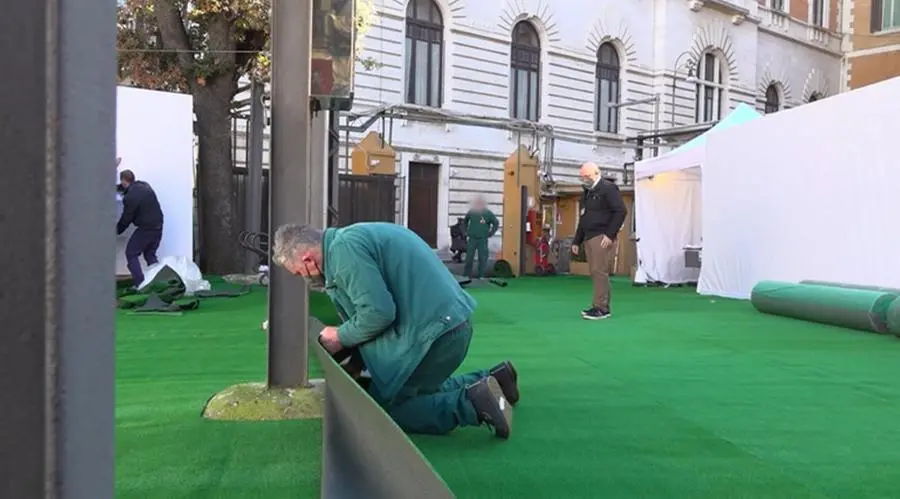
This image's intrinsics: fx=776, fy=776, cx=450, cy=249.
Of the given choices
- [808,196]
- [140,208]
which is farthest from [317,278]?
[808,196]

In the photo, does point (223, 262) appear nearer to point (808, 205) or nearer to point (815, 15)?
point (808, 205)

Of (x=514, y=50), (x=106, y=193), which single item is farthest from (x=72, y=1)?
(x=514, y=50)

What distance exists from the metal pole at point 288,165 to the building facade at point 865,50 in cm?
3544

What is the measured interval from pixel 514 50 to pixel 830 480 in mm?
24276

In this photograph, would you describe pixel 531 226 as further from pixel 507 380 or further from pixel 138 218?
pixel 507 380

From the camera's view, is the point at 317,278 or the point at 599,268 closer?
the point at 317,278

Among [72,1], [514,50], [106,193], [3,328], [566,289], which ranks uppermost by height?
[514,50]

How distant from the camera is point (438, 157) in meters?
24.3

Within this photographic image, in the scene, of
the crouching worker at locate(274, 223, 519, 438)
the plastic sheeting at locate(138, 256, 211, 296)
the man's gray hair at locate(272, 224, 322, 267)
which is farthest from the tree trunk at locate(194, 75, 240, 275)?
the man's gray hair at locate(272, 224, 322, 267)

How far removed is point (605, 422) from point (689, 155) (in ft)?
35.8

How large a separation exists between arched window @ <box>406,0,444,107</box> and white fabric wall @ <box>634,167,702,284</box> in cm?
1032

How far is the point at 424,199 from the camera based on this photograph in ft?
79.9

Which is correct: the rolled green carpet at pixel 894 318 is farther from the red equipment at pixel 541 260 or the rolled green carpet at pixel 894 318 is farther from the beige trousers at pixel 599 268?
the red equipment at pixel 541 260

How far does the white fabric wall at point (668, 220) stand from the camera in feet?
52.2
